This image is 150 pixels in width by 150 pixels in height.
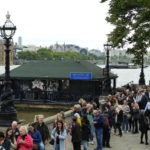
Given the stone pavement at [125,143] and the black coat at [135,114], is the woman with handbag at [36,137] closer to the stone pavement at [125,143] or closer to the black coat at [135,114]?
the stone pavement at [125,143]

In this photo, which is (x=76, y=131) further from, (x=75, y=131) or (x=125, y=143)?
(x=125, y=143)

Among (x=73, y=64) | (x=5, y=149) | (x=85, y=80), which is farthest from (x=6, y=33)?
(x=73, y=64)

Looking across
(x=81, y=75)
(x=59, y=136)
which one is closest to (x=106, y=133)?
(x=59, y=136)

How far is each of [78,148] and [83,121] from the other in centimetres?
110

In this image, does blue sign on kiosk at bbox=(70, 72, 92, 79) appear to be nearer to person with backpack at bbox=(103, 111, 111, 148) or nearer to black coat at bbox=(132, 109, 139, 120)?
black coat at bbox=(132, 109, 139, 120)

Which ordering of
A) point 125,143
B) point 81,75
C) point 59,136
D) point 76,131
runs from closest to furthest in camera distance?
point 59,136 < point 76,131 < point 125,143 < point 81,75

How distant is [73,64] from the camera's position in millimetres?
29344

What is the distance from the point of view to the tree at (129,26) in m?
24.7

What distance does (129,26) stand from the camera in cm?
2725

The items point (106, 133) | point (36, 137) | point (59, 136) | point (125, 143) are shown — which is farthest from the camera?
point (125, 143)

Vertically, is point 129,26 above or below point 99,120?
above

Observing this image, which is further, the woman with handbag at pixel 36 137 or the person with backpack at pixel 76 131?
the person with backpack at pixel 76 131

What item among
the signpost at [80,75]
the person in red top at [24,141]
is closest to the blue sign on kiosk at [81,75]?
the signpost at [80,75]

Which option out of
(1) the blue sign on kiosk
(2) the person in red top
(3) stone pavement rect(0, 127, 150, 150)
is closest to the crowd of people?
(2) the person in red top
